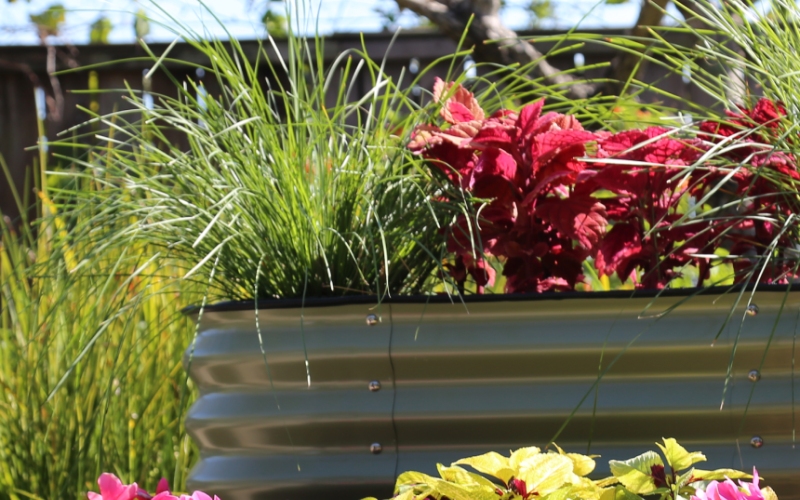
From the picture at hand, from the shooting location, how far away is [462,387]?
93 centimetres

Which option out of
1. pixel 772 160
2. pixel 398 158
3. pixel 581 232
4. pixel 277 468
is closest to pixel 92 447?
pixel 277 468

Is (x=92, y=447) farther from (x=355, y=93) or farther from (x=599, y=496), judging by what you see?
(x=355, y=93)

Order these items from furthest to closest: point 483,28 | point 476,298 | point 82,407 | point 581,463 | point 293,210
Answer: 1. point 483,28
2. point 82,407
3. point 293,210
4. point 476,298
5. point 581,463

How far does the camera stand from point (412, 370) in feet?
3.07

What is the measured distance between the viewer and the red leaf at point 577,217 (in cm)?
100

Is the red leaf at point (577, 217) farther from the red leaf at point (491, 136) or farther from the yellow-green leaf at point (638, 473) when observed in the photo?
the yellow-green leaf at point (638, 473)

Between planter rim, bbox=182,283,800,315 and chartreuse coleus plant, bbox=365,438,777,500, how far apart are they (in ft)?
0.70

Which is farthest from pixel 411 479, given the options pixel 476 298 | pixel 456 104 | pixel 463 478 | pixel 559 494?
pixel 456 104

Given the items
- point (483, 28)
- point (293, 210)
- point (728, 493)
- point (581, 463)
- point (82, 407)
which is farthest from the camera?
point (483, 28)

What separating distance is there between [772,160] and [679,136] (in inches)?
5.4

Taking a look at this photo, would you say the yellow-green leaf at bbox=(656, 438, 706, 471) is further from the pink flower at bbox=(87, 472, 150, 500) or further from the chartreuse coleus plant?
the pink flower at bbox=(87, 472, 150, 500)

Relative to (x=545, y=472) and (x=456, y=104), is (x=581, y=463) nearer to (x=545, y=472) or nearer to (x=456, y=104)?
(x=545, y=472)

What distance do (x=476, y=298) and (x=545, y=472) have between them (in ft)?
0.90

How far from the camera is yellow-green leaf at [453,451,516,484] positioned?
2.30 feet
